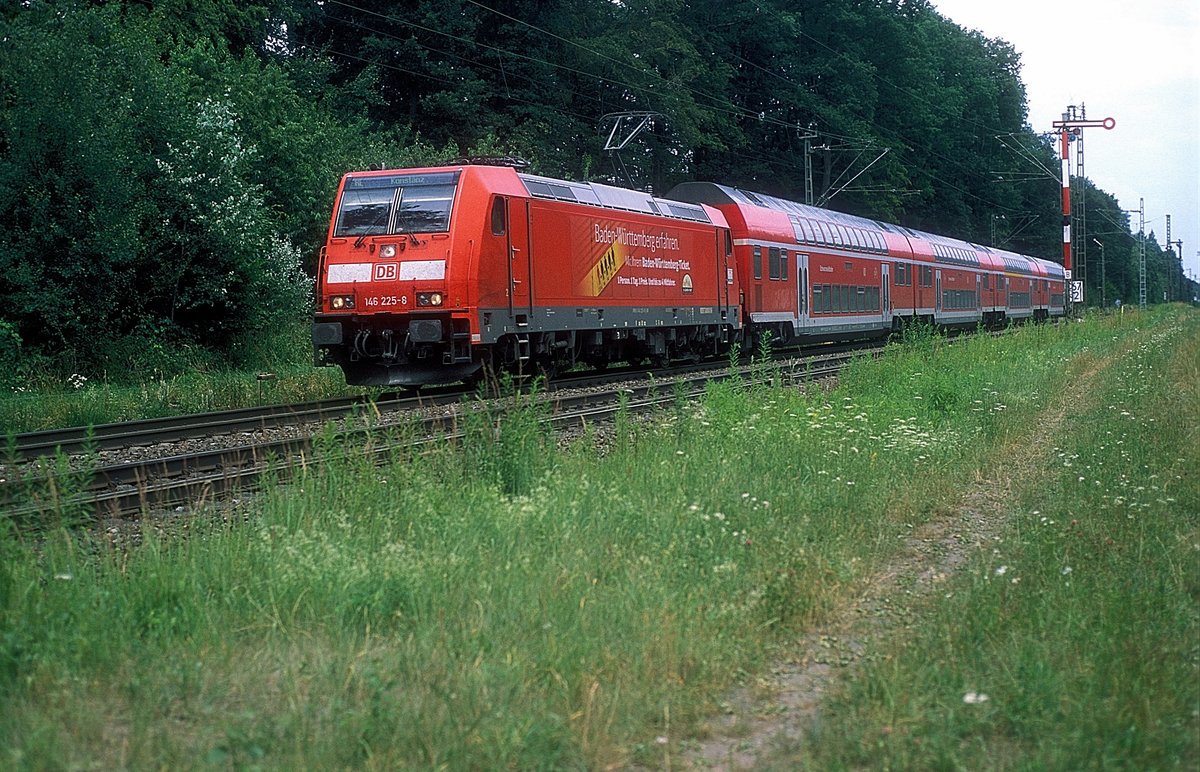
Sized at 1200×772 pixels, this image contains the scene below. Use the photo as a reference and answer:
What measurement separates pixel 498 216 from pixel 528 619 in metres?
11.7

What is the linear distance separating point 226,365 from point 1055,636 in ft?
62.4

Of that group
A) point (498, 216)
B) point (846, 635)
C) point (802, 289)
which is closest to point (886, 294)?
point (802, 289)

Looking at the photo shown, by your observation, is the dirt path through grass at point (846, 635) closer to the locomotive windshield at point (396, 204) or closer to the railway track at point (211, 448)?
the railway track at point (211, 448)

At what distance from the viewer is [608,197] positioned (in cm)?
1975

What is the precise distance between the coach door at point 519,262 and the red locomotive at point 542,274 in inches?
1.0

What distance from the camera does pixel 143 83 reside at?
68.1ft

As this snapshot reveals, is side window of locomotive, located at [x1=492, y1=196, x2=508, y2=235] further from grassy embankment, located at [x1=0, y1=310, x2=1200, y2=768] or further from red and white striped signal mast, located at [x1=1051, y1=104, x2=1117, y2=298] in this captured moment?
red and white striped signal mast, located at [x1=1051, y1=104, x2=1117, y2=298]

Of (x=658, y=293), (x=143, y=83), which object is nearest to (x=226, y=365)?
(x=143, y=83)

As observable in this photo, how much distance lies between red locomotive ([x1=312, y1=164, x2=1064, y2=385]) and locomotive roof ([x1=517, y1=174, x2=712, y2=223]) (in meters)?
0.04

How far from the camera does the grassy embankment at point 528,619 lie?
392 cm

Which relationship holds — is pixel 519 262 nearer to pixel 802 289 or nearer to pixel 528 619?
pixel 528 619

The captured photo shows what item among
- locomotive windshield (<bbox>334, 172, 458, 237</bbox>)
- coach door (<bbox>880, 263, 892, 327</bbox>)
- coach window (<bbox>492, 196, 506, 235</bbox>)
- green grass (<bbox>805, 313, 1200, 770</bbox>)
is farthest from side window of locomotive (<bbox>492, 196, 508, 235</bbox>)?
coach door (<bbox>880, 263, 892, 327</bbox>)

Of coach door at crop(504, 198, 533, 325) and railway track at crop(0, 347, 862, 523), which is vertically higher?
coach door at crop(504, 198, 533, 325)

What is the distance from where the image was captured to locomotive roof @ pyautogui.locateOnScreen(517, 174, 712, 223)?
17.5 metres
